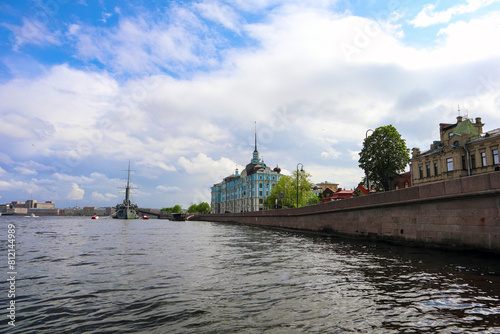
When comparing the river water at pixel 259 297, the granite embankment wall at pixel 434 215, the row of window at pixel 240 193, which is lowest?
the river water at pixel 259 297

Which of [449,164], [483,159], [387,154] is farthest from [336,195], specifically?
[483,159]

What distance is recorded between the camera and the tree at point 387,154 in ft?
153

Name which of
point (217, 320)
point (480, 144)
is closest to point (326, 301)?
point (217, 320)

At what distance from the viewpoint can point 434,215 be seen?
54.9ft

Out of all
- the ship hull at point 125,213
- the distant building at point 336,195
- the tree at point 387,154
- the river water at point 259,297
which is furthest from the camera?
the ship hull at point 125,213

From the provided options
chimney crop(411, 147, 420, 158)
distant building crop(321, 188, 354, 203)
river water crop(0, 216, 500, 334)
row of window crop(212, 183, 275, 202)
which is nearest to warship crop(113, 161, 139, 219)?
row of window crop(212, 183, 275, 202)

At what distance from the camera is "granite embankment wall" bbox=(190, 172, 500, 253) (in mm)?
13500

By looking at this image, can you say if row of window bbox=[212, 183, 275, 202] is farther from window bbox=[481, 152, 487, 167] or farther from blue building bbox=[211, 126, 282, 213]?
window bbox=[481, 152, 487, 167]

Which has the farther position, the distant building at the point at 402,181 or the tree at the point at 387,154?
the distant building at the point at 402,181

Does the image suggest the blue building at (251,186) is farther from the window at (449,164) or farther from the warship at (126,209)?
the window at (449,164)

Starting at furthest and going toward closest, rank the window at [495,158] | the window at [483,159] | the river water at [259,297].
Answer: the window at [483,159] < the window at [495,158] < the river water at [259,297]

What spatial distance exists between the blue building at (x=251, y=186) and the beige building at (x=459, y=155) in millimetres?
75644

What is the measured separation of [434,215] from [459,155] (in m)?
27.0

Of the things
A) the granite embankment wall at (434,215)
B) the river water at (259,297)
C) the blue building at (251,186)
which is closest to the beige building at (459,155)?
the granite embankment wall at (434,215)
